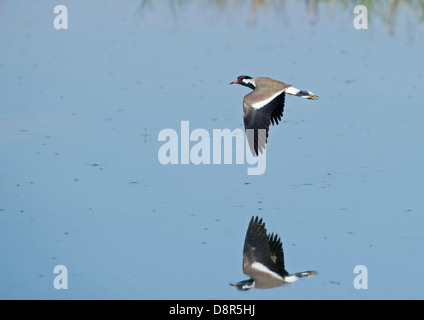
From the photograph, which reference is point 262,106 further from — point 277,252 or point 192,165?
point 277,252

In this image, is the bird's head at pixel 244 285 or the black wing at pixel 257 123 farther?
the black wing at pixel 257 123

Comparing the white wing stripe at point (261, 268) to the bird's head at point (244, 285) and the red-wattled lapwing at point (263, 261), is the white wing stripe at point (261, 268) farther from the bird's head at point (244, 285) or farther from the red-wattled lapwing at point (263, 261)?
the bird's head at point (244, 285)

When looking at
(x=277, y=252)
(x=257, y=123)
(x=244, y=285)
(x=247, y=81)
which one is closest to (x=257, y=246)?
(x=277, y=252)

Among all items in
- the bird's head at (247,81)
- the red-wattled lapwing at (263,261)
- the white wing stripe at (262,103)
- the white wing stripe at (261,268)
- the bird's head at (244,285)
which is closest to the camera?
the bird's head at (244,285)

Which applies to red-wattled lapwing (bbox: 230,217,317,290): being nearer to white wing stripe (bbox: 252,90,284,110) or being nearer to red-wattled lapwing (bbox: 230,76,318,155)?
red-wattled lapwing (bbox: 230,76,318,155)

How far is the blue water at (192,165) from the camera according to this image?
7453 millimetres

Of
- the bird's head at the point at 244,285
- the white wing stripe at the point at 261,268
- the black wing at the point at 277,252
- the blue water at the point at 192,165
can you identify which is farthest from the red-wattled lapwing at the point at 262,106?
the bird's head at the point at 244,285

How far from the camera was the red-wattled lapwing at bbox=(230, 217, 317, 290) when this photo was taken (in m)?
7.22

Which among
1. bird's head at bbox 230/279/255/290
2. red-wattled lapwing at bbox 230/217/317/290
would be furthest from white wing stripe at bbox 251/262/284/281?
bird's head at bbox 230/279/255/290

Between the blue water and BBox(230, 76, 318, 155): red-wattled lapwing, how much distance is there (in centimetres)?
47

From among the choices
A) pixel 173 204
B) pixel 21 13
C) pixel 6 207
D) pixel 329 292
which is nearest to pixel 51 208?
pixel 6 207

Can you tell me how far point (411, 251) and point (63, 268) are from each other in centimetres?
258

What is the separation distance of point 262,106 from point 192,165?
0.99 m

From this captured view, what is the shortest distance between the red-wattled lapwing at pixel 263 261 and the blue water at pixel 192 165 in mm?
79
